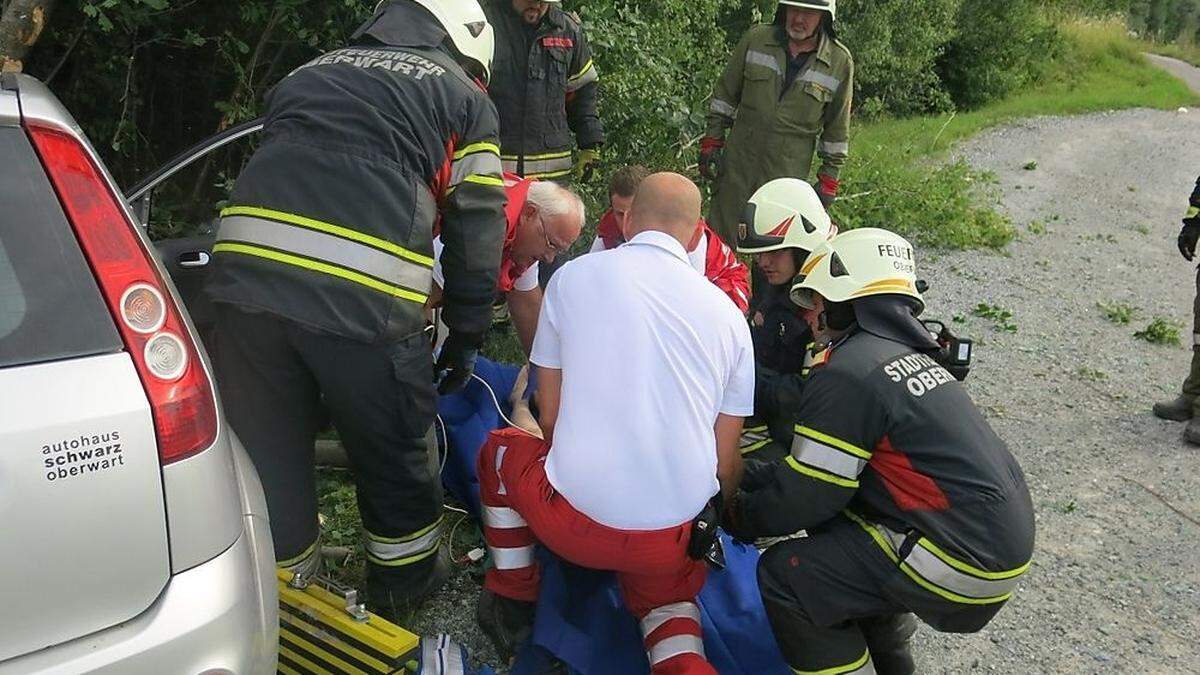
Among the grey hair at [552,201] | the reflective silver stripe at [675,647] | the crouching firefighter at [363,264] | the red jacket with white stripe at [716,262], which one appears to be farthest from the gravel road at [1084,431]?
the red jacket with white stripe at [716,262]

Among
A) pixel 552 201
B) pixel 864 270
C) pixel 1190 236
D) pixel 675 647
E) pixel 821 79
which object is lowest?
pixel 675 647

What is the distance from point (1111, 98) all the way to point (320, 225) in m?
21.5

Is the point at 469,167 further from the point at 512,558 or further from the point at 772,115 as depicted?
the point at 772,115

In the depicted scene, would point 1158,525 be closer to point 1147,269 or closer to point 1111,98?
point 1147,269

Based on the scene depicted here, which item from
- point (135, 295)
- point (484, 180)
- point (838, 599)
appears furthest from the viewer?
point (484, 180)

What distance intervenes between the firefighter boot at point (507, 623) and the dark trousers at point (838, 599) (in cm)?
74

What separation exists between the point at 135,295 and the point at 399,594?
5.40ft

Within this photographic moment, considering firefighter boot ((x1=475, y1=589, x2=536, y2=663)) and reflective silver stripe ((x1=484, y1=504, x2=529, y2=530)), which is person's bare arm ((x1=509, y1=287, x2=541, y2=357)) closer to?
reflective silver stripe ((x1=484, y1=504, x2=529, y2=530))

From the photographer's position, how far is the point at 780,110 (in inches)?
245

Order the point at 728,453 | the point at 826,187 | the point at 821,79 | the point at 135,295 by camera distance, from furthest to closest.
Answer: the point at 826,187
the point at 821,79
the point at 728,453
the point at 135,295

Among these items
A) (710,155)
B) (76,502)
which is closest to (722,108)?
(710,155)

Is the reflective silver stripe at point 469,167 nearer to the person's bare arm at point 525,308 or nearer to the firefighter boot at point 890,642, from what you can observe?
the person's bare arm at point 525,308

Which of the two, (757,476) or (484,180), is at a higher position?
(484,180)

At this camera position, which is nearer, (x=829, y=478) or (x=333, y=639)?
(x=333, y=639)
